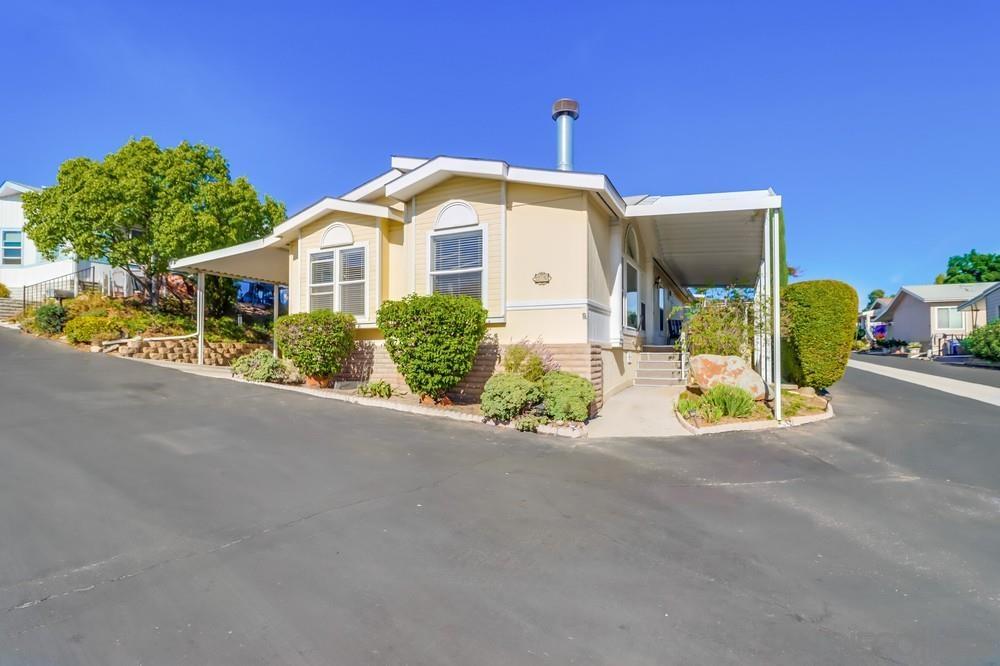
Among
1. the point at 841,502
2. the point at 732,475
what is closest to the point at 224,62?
the point at 732,475

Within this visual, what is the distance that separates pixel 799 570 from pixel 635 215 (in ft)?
26.7

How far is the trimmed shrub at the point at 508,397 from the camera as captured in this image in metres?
8.47

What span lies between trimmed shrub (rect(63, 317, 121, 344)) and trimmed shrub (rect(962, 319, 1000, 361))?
Result: 3306cm

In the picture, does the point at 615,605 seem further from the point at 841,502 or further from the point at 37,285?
the point at 37,285

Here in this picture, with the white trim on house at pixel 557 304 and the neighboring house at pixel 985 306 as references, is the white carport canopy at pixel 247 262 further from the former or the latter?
the neighboring house at pixel 985 306

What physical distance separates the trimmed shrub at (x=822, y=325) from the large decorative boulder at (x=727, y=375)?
1.88 m

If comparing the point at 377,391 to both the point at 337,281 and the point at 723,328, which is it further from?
the point at 723,328

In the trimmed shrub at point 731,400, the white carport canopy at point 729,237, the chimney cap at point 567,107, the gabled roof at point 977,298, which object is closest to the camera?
the trimmed shrub at point 731,400

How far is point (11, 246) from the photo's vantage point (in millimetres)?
23938

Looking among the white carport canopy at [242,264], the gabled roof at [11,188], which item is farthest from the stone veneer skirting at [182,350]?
the gabled roof at [11,188]

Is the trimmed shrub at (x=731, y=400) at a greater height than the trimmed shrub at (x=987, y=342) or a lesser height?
lesser

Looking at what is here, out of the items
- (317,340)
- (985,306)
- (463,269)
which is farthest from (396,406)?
(985,306)

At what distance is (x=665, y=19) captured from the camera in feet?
40.7

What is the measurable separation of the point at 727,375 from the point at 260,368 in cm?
1015
